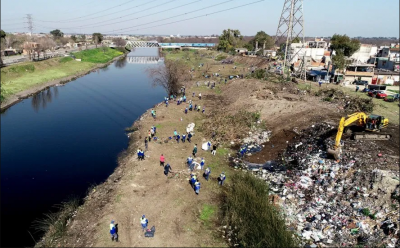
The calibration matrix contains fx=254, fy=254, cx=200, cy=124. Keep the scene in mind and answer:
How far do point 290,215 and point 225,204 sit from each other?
3.39 metres

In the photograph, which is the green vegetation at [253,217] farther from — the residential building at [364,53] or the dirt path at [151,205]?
the residential building at [364,53]

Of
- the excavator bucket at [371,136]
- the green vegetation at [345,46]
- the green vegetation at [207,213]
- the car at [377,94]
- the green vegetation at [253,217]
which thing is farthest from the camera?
the green vegetation at [345,46]

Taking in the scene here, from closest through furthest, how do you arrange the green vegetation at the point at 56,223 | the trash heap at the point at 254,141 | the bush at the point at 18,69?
the green vegetation at the point at 56,223
the trash heap at the point at 254,141
the bush at the point at 18,69

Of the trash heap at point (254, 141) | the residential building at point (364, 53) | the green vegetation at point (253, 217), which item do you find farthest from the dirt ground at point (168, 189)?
the residential building at point (364, 53)

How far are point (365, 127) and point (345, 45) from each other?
37267 mm

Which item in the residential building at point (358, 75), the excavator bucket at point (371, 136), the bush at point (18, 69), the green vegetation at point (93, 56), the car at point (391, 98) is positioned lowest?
the excavator bucket at point (371, 136)

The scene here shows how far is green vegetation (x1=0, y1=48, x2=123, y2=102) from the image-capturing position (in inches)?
1589

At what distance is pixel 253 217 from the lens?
1241 cm

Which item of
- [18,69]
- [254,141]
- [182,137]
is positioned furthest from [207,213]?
[18,69]

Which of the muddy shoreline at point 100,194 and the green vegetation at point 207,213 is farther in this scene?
the muddy shoreline at point 100,194

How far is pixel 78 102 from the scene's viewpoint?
38281 mm

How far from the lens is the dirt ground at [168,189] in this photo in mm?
11719

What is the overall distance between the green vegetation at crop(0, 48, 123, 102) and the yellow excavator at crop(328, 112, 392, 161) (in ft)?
131

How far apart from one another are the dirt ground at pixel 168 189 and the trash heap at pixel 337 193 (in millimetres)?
2206
